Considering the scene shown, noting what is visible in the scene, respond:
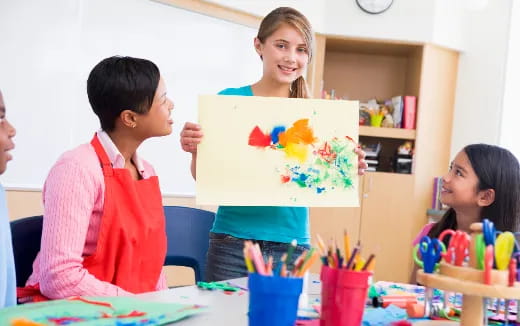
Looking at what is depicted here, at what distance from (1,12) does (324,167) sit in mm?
2062

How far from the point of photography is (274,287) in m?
0.85

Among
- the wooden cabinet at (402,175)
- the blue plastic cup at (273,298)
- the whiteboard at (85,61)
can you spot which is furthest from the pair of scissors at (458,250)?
the wooden cabinet at (402,175)

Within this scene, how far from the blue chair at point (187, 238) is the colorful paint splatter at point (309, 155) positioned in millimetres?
338

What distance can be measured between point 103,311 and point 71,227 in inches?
12.9

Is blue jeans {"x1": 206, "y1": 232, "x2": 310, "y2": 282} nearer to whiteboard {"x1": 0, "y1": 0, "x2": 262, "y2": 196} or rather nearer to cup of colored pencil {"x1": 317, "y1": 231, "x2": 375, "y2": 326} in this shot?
cup of colored pencil {"x1": 317, "y1": 231, "x2": 375, "y2": 326}

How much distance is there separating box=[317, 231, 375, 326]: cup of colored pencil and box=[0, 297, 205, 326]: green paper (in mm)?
261

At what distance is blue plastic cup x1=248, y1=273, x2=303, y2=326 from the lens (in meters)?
0.85

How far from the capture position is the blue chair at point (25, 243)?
136cm

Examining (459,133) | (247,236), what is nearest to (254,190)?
(247,236)

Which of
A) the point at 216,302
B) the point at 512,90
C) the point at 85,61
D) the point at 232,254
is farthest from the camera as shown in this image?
the point at 512,90

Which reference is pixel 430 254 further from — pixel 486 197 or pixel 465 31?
pixel 465 31

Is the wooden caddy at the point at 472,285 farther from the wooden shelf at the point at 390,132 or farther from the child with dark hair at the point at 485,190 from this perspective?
the wooden shelf at the point at 390,132

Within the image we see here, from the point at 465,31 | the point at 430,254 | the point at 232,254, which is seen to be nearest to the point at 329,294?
the point at 430,254

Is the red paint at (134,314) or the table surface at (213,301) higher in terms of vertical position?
the red paint at (134,314)
